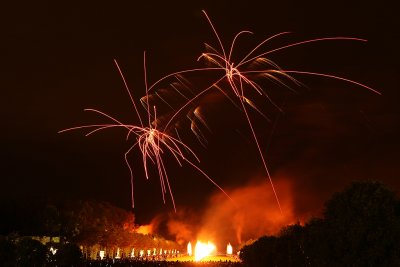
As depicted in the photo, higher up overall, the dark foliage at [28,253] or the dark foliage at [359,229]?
the dark foliage at [28,253]

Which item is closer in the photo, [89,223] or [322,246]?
[322,246]

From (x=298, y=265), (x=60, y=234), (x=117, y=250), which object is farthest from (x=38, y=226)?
(x=298, y=265)

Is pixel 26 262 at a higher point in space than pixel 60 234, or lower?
lower

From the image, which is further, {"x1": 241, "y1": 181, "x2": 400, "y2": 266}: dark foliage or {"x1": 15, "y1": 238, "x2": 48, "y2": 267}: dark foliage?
{"x1": 15, "y1": 238, "x2": 48, "y2": 267}: dark foliage

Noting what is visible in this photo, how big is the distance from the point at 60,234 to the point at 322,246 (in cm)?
5733

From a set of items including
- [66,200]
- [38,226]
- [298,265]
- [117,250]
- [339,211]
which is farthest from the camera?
[117,250]

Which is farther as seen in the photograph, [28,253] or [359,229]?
[28,253]

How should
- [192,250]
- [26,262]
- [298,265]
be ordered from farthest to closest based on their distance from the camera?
[192,250] < [26,262] < [298,265]

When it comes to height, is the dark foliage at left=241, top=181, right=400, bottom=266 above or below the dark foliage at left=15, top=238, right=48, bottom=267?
below

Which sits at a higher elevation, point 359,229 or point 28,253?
point 28,253

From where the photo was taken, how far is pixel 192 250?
137 m

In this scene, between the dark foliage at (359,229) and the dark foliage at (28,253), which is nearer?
the dark foliage at (359,229)

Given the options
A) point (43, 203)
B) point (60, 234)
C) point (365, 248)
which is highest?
point (43, 203)

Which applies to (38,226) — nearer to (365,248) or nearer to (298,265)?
(298,265)
